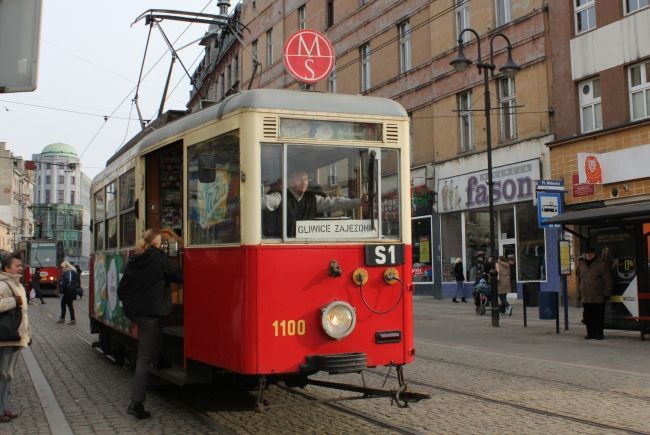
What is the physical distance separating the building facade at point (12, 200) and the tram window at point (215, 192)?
8025 centimetres

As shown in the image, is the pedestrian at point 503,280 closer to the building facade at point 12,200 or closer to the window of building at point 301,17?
the window of building at point 301,17

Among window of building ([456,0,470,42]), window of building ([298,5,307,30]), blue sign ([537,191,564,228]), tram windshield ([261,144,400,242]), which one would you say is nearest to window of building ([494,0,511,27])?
window of building ([456,0,470,42])

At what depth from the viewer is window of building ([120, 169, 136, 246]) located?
8.78 meters

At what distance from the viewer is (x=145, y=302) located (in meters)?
6.83

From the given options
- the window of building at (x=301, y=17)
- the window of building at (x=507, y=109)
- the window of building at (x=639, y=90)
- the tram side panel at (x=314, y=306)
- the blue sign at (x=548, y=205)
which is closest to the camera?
the tram side panel at (x=314, y=306)

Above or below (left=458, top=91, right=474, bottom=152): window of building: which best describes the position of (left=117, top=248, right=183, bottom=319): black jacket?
below

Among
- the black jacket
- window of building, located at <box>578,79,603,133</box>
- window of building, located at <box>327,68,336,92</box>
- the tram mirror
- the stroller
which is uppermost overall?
window of building, located at <box>327,68,336,92</box>

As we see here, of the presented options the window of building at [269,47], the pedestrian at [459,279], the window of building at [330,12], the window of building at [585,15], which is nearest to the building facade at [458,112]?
the pedestrian at [459,279]

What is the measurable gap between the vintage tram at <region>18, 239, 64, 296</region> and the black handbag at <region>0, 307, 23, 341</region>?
3064 centimetres

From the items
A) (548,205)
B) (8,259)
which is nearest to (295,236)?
(8,259)

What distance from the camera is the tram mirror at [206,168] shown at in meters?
6.48

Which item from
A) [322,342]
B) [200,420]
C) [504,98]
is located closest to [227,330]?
[322,342]

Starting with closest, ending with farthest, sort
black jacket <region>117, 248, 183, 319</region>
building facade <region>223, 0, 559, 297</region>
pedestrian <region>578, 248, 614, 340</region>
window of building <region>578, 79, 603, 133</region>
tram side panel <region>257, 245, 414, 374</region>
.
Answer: tram side panel <region>257, 245, 414, 374</region>, black jacket <region>117, 248, 183, 319</region>, pedestrian <region>578, 248, 614, 340</region>, window of building <region>578, 79, 603, 133</region>, building facade <region>223, 0, 559, 297</region>

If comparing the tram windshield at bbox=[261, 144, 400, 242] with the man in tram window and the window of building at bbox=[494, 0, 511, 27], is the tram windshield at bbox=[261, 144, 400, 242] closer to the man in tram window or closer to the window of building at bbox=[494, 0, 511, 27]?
the man in tram window
